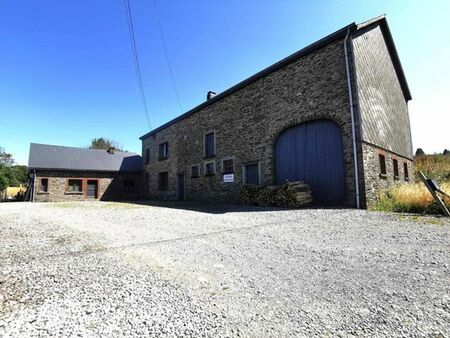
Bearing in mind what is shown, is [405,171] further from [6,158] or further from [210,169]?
[6,158]

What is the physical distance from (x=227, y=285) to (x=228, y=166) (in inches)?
432

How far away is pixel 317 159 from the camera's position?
9258 millimetres

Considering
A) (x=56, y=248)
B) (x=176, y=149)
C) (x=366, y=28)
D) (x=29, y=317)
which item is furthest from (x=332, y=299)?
(x=176, y=149)

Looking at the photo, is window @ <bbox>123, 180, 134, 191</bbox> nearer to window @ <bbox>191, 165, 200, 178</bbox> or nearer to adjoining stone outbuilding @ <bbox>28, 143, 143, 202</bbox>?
adjoining stone outbuilding @ <bbox>28, 143, 143, 202</bbox>

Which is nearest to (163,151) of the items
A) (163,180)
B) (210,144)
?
(163,180)

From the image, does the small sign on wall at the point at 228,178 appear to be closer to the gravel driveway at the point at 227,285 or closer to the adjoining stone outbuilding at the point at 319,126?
the adjoining stone outbuilding at the point at 319,126

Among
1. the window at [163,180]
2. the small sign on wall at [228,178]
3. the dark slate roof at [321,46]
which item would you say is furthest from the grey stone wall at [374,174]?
the window at [163,180]

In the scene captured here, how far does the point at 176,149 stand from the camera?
705 inches

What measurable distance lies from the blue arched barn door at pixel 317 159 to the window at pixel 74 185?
1834 centimetres

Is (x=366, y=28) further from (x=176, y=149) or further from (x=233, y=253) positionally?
(x=176, y=149)

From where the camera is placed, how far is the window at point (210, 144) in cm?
1445

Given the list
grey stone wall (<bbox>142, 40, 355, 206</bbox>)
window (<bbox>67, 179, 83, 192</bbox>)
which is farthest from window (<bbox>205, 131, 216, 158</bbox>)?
window (<bbox>67, 179, 83, 192</bbox>)

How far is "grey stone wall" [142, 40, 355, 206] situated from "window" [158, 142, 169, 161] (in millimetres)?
1500

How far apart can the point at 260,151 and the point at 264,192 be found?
2444 mm
